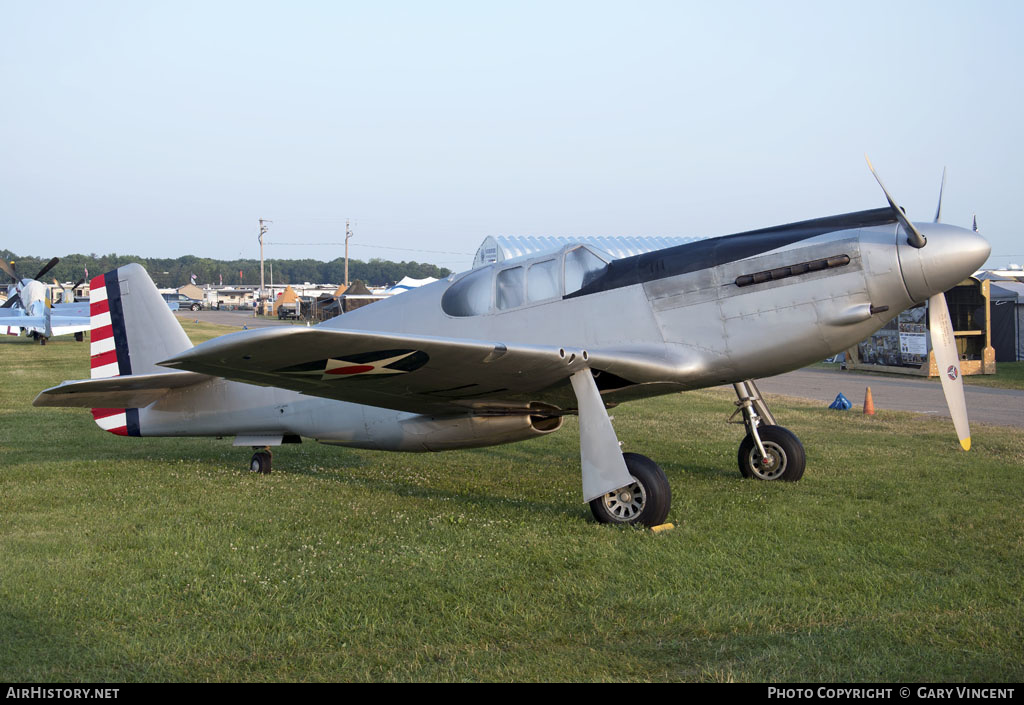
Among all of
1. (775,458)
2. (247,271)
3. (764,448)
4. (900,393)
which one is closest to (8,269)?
(900,393)

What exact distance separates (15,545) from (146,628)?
226 cm

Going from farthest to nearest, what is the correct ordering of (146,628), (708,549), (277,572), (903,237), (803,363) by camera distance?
(803,363), (903,237), (708,549), (277,572), (146,628)

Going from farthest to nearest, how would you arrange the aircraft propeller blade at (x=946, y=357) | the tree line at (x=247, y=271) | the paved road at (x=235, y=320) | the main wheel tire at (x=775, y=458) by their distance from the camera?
the tree line at (x=247, y=271) → the paved road at (x=235, y=320) → the main wheel tire at (x=775, y=458) → the aircraft propeller blade at (x=946, y=357)

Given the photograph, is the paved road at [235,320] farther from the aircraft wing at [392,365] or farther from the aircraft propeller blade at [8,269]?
the aircraft wing at [392,365]

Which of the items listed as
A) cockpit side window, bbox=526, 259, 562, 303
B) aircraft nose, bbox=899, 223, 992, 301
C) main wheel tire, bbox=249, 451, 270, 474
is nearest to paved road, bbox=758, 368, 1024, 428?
aircraft nose, bbox=899, 223, 992, 301

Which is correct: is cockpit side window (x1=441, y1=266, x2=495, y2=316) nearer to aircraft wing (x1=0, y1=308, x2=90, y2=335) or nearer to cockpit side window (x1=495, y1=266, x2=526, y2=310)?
cockpit side window (x1=495, y1=266, x2=526, y2=310)

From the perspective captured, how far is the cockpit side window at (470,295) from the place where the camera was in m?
7.31

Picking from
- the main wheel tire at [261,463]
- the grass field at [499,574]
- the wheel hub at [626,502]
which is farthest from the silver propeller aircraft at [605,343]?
the main wheel tire at [261,463]

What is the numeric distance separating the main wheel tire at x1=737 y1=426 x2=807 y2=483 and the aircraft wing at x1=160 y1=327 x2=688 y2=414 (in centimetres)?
237

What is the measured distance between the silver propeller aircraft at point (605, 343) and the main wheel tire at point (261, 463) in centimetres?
76

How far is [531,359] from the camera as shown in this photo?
584 cm

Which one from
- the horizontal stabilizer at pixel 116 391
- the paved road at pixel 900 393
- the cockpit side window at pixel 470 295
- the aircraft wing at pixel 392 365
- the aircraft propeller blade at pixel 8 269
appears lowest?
the paved road at pixel 900 393
